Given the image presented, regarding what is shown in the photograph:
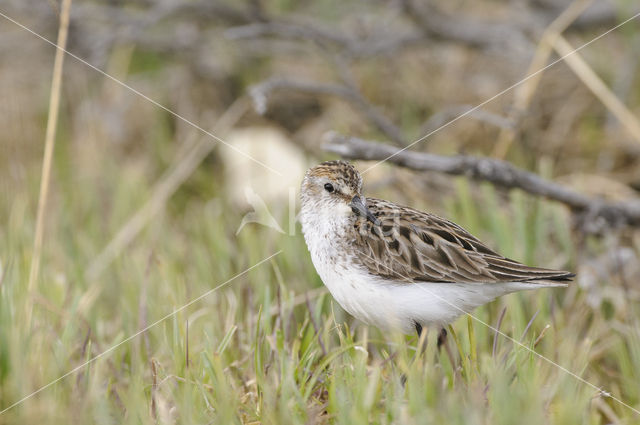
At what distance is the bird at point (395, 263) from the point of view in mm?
2346

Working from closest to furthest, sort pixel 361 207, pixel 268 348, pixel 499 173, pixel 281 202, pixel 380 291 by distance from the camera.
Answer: pixel 361 207 < pixel 380 291 < pixel 268 348 < pixel 499 173 < pixel 281 202

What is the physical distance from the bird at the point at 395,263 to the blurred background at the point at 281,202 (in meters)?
0.14

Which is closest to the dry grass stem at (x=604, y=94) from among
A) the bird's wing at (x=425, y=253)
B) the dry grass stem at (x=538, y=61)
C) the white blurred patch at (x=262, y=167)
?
the dry grass stem at (x=538, y=61)

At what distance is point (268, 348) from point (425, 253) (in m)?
0.69

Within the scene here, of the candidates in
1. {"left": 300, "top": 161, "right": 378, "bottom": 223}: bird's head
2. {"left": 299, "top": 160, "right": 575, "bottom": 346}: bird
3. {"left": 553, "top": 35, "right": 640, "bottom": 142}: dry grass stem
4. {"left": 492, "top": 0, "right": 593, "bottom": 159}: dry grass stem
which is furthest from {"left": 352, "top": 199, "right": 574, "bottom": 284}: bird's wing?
{"left": 553, "top": 35, "right": 640, "bottom": 142}: dry grass stem

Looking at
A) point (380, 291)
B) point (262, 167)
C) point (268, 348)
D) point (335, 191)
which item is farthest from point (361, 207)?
point (262, 167)

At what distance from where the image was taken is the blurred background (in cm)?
245

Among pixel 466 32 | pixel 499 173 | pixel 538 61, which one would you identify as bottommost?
pixel 499 173

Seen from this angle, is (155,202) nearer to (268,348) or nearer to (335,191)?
(268,348)

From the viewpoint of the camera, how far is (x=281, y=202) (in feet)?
16.7

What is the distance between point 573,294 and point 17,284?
2518mm

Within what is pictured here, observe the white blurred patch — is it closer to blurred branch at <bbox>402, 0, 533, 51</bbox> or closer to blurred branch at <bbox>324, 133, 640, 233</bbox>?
blurred branch at <bbox>402, 0, 533, 51</bbox>

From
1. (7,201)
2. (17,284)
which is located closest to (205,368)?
(17,284)

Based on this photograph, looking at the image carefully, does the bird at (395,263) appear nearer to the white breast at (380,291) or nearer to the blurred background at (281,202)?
the white breast at (380,291)
